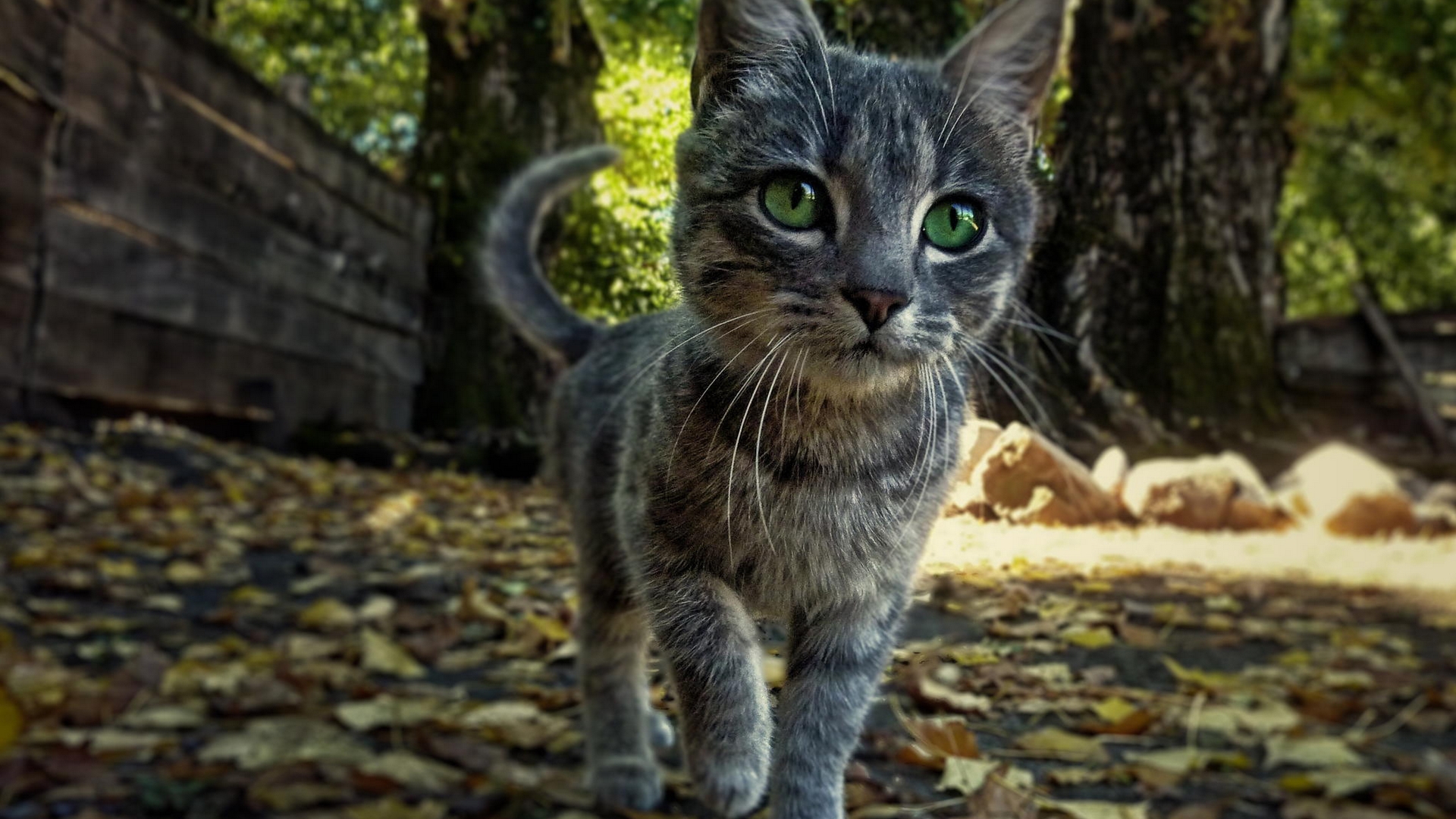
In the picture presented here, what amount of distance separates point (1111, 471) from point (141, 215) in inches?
114

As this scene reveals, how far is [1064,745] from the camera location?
109 cm

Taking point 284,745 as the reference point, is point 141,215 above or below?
above

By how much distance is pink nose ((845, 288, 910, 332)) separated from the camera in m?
0.76

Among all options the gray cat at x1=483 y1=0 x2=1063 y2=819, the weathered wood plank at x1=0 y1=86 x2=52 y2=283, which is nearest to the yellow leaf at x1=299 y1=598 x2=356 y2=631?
the weathered wood plank at x1=0 y1=86 x2=52 y2=283

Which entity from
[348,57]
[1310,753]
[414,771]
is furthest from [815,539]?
[348,57]

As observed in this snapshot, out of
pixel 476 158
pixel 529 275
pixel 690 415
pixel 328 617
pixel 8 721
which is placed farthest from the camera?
pixel 328 617

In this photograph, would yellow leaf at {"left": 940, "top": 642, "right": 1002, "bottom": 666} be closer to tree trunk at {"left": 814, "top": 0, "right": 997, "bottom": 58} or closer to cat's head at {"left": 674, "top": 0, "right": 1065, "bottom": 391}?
cat's head at {"left": 674, "top": 0, "right": 1065, "bottom": 391}

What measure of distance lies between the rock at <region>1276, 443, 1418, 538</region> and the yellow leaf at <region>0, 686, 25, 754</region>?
1968 millimetres

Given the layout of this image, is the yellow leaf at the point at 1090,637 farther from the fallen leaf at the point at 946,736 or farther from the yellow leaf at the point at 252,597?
the yellow leaf at the point at 252,597

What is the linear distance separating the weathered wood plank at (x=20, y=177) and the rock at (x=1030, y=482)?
115 inches

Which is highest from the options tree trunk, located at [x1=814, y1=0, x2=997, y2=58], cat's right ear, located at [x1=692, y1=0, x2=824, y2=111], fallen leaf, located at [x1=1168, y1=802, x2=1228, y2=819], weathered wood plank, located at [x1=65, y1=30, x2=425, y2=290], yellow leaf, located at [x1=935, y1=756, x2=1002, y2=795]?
weathered wood plank, located at [x1=65, y1=30, x2=425, y2=290]

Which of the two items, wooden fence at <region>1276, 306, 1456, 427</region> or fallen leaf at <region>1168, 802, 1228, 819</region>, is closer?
→ wooden fence at <region>1276, 306, 1456, 427</region>

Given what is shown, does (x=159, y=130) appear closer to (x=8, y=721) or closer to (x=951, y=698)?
(x=8, y=721)

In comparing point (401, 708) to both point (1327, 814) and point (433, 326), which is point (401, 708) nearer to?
point (433, 326)
